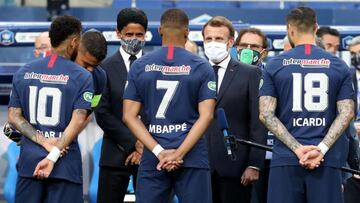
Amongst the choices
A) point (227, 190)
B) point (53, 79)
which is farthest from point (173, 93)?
point (227, 190)

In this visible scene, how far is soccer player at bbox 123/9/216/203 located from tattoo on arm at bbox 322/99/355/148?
913mm

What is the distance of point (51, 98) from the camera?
897cm

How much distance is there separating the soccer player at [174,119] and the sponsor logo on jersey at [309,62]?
0.60 metres

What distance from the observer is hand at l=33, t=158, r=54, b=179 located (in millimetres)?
8938

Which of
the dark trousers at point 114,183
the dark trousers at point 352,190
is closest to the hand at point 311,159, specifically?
the dark trousers at point 114,183

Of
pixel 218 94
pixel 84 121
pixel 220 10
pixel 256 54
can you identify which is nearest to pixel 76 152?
pixel 84 121

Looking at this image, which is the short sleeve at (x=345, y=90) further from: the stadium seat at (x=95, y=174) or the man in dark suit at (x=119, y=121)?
the stadium seat at (x=95, y=174)

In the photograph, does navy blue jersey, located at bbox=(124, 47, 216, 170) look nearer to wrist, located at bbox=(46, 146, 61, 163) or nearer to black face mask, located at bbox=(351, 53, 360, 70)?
wrist, located at bbox=(46, 146, 61, 163)

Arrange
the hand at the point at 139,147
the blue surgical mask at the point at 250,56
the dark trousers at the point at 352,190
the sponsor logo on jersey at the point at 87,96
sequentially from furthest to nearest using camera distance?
the dark trousers at the point at 352,190 < the blue surgical mask at the point at 250,56 < the hand at the point at 139,147 < the sponsor logo on jersey at the point at 87,96

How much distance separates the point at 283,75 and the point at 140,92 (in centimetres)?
110

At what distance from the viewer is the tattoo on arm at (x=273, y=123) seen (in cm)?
885

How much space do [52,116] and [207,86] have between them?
47.2 inches

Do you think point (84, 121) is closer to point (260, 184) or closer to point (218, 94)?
point (218, 94)

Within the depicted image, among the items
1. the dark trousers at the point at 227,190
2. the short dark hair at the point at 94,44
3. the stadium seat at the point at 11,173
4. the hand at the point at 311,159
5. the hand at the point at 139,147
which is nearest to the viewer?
the hand at the point at 311,159
